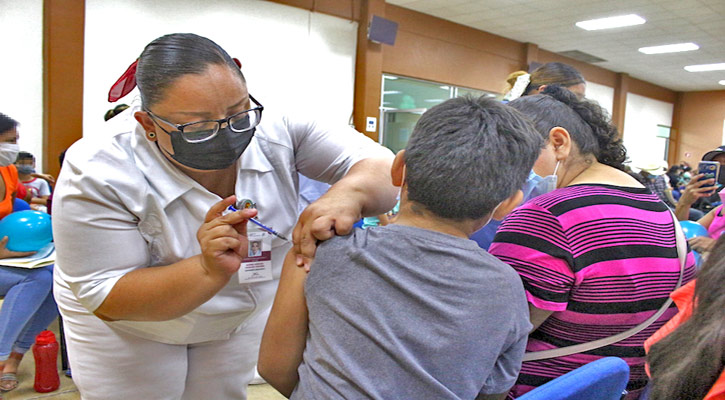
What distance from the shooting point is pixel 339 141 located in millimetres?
1302

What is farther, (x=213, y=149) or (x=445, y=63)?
(x=445, y=63)

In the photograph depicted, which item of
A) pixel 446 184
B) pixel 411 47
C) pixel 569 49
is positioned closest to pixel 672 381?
pixel 446 184

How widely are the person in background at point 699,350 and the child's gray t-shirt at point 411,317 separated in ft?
0.69

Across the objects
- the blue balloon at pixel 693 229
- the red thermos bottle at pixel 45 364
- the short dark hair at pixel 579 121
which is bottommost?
the red thermos bottle at pixel 45 364

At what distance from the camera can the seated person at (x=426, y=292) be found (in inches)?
30.5

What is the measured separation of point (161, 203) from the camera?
42.9 inches

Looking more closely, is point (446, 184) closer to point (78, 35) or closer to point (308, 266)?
point (308, 266)

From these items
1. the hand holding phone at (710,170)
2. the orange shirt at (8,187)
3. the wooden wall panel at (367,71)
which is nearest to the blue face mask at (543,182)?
the hand holding phone at (710,170)

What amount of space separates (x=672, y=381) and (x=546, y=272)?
0.29 metres

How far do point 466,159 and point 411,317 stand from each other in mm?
271

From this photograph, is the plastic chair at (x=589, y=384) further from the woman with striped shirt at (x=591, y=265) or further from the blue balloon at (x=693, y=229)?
the blue balloon at (x=693, y=229)

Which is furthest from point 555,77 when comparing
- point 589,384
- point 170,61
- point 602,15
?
point 602,15

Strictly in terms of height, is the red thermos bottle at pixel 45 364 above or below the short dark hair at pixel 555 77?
below

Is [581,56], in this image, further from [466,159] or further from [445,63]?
[466,159]
